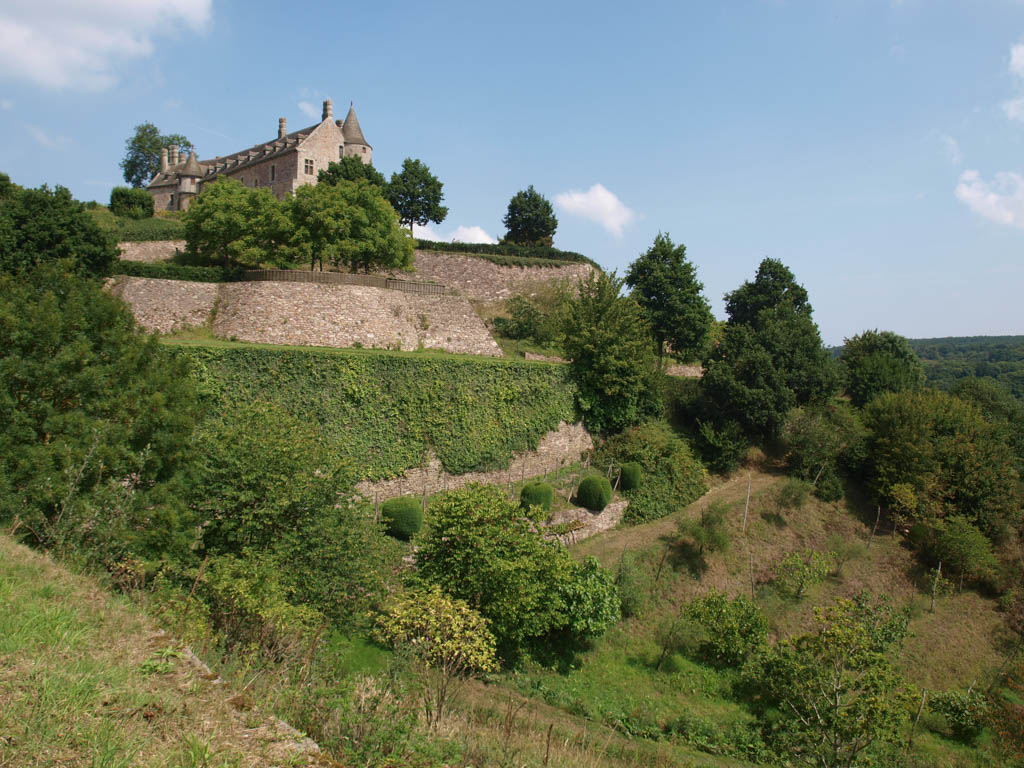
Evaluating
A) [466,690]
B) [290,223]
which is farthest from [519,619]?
[290,223]

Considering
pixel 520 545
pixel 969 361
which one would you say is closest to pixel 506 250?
pixel 520 545

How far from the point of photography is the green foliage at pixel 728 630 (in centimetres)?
1513

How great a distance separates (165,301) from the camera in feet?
70.2

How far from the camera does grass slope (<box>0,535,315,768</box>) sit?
3.20m

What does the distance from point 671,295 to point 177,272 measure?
2307 centimetres

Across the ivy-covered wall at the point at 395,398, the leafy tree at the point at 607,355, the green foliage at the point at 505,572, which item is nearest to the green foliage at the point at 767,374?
the leafy tree at the point at 607,355

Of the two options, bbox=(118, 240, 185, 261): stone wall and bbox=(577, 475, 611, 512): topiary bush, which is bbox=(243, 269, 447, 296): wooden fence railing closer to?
bbox=(118, 240, 185, 261): stone wall

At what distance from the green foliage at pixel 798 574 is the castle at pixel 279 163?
32.6 m

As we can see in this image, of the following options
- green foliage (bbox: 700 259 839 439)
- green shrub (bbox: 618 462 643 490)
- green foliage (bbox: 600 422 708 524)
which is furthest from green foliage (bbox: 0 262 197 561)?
green foliage (bbox: 700 259 839 439)

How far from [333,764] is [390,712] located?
1.16 metres

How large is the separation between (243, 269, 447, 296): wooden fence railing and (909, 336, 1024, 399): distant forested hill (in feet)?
118

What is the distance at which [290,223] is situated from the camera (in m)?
25.7

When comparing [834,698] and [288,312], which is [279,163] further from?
[834,698]

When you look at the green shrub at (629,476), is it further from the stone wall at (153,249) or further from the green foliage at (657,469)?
the stone wall at (153,249)
